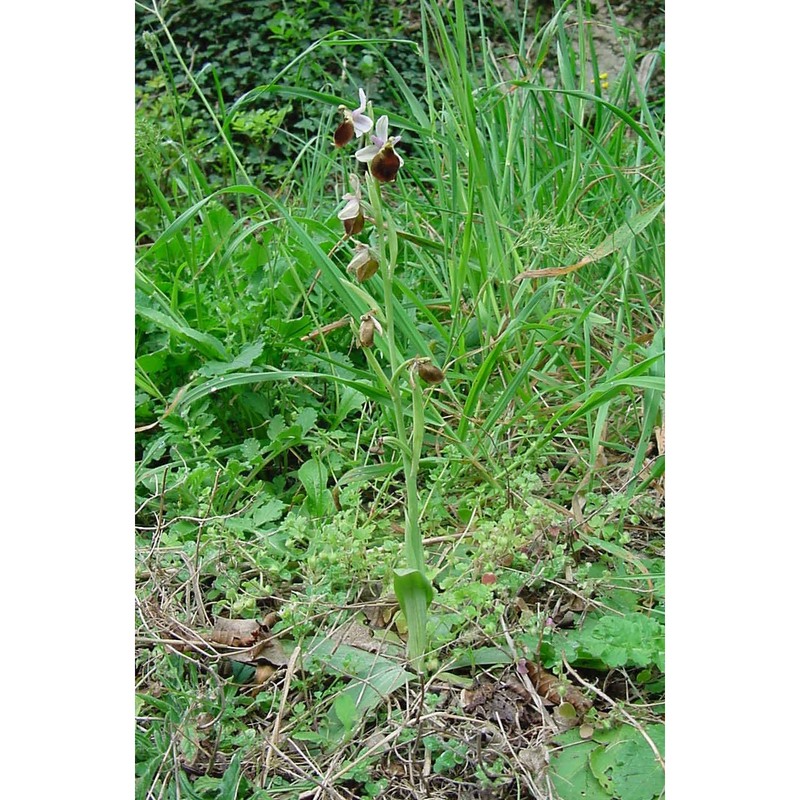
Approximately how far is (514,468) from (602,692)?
0.36 m

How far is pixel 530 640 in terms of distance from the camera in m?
0.92

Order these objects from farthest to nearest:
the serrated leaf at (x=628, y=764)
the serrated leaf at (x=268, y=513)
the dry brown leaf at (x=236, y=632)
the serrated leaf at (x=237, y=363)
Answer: the serrated leaf at (x=237, y=363) → the serrated leaf at (x=268, y=513) → the dry brown leaf at (x=236, y=632) → the serrated leaf at (x=628, y=764)

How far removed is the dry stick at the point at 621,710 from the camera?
2.64ft

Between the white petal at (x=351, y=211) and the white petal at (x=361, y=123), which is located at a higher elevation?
the white petal at (x=361, y=123)

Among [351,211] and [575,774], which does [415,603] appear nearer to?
[575,774]

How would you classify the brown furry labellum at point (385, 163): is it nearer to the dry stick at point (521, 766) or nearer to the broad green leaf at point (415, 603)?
the broad green leaf at point (415, 603)

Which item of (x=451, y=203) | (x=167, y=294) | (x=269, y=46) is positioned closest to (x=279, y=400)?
(x=167, y=294)

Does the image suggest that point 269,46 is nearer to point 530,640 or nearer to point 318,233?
point 318,233

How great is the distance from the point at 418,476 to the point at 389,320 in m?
0.42

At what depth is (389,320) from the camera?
847mm

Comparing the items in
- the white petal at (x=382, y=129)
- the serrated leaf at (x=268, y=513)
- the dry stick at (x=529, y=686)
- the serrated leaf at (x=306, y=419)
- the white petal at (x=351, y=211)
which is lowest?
the serrated leaf at (x=268, y=513)

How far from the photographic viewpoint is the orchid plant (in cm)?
81

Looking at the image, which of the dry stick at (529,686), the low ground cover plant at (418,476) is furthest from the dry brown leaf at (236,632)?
the dry stick at (529,686)

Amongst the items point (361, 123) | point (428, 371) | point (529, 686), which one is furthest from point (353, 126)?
point (529, 686)
